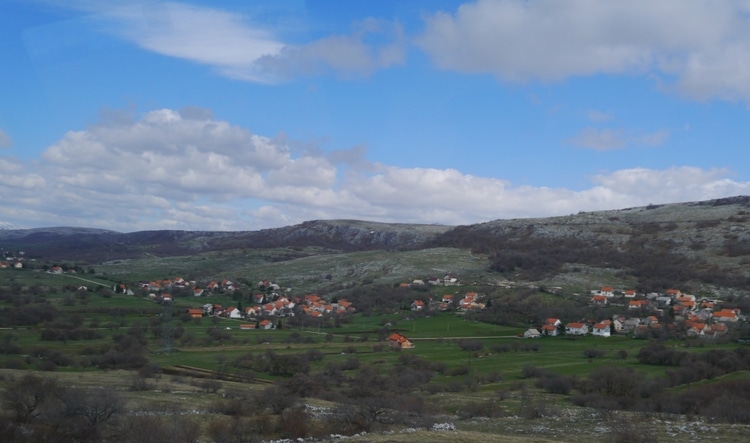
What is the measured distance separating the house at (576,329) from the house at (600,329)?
91cm

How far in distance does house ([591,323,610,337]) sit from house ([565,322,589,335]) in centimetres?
91

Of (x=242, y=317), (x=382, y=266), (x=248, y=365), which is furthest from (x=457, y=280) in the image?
(x=248, y=365)

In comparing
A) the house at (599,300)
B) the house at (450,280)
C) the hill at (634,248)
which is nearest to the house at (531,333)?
the house at (599,300)

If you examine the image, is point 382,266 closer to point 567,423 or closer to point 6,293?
point 6,293

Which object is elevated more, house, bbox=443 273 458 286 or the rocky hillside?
the rocky hillside

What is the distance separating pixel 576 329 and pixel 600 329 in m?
3.00

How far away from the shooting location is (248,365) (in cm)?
6181

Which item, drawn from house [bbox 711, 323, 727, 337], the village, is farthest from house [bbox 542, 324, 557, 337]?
house [bbox 711, 323, 727, 337]

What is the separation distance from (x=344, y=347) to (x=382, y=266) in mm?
85724

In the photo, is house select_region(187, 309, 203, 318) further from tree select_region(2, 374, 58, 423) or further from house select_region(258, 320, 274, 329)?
tree select_region(2, 374, 58, 423)

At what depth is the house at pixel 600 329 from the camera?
81006 millimetres

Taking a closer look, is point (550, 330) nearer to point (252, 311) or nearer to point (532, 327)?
point (532, 327)

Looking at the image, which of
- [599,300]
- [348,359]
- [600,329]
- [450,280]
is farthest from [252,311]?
[600,329]

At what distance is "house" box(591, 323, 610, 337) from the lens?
81006 mm
